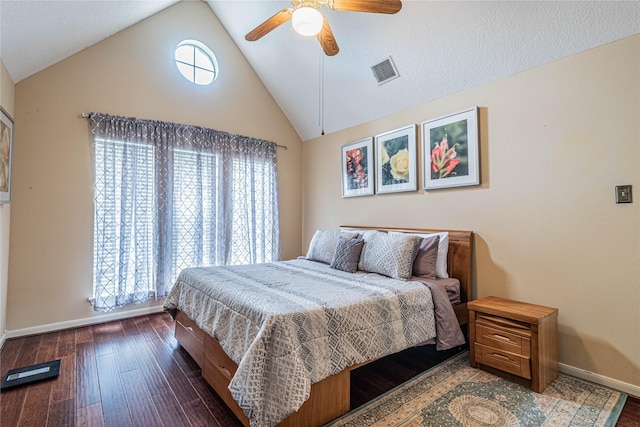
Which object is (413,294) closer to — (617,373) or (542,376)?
(542,376)

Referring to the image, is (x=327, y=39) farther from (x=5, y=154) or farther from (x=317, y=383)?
(x=5, y=154)

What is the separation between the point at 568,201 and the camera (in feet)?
7.68

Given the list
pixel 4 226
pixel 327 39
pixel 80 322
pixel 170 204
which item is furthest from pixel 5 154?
pixel 327 39

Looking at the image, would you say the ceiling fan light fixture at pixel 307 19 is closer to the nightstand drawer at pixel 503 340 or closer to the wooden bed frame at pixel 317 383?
the wooden bed frame at pixel 317 383

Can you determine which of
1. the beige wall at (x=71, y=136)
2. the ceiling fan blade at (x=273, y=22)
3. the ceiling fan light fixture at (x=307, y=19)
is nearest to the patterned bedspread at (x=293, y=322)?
the beige wall at (x=71, y=136)

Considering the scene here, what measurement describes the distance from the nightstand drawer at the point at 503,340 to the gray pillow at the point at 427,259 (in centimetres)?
58

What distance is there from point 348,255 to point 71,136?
3.17 meters

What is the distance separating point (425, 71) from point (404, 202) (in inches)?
54.1

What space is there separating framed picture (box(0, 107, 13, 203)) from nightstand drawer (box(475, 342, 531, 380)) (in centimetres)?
405

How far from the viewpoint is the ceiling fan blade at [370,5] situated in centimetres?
209

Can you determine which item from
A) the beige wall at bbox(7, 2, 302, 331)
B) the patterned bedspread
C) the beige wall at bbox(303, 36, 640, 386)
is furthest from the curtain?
the beige wall at bbox(303, 36, 640, 386)

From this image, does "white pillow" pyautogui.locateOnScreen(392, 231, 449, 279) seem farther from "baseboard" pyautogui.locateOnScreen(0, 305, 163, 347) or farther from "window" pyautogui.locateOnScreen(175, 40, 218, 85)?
"window" pyautogui.locateOnScreen(175, 40, 218, 85)

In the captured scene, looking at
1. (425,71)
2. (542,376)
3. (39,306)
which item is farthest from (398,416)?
(39,306)

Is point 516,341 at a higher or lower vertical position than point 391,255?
lower
